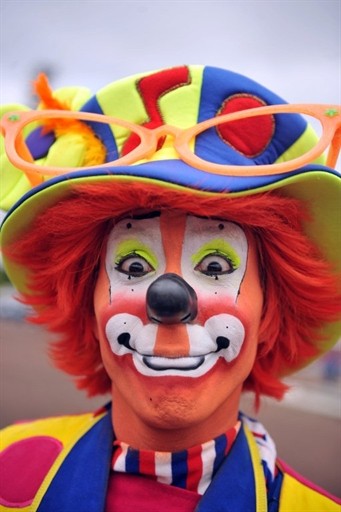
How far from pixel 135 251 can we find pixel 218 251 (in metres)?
0.14

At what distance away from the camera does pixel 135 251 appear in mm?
818

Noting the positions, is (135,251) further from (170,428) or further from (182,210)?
(170,428)

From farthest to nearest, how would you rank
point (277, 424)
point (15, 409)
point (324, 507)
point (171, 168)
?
point (15, 409) < point (277, 424) < point (324, 507) < point (171, 168)

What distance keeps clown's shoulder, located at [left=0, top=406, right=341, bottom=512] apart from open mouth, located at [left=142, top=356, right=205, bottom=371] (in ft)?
0.77

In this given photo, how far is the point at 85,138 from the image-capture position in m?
0.97

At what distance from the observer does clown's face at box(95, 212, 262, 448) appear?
0.75 metres

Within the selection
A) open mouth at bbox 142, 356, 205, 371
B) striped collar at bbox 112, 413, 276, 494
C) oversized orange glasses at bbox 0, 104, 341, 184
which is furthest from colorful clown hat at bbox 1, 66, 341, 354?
striped collar at bbox 112, 413, 276, 494

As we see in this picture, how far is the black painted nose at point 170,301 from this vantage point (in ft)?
2.27

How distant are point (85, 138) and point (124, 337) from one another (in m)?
0.43

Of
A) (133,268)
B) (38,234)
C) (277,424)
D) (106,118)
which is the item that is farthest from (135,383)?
(277,424)

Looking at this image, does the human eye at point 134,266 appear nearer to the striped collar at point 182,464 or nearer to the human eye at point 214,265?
the human eye at point 214,265

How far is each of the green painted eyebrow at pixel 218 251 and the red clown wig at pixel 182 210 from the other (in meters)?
0.05

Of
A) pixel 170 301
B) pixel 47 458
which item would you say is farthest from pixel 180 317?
pixel 47 458

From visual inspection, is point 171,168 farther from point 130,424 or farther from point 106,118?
point 130,424
